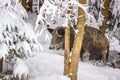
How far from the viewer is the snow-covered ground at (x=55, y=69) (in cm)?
1054

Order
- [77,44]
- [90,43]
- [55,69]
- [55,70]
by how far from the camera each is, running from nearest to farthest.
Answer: [77,44], [55,70], [55,69], [90,43]

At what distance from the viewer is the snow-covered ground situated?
1054cm

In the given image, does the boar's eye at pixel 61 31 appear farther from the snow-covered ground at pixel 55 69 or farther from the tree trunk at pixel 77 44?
the tree trunk at pixel 77 44

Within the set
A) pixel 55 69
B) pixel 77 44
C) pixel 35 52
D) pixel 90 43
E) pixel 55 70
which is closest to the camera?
pixel 77 44

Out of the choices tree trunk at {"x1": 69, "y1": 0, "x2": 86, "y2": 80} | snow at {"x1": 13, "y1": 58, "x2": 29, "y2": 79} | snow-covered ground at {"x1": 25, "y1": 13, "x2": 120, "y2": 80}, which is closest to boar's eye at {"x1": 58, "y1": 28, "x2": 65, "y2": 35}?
snow-covered ground at {"x1": 25, "y1": 13, "x2": 120, "y2": 80}

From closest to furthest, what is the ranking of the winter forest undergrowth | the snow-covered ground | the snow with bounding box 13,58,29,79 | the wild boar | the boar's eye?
the winter forest undergrowth → the snow with bounding box 13,58,29,79 → the snow-covered ground → the wild boar → the boar's eye

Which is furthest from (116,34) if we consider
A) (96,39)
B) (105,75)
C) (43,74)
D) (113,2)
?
(43,74)

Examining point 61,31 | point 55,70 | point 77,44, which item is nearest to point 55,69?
point 55,70

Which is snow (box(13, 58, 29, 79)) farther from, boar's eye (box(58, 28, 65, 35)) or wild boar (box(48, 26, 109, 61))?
boar's eye (box(58, 28, 65, 35))

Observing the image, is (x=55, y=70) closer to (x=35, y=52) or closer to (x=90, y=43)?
(x=35, y=52)

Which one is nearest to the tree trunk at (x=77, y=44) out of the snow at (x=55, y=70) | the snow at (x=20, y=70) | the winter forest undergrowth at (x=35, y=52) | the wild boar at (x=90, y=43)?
the winter forest undergrowth at (x=35, y=52)

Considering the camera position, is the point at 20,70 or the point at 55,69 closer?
the point at 20,70

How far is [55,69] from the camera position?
37.3 feet

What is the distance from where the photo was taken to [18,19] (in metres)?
9.26
